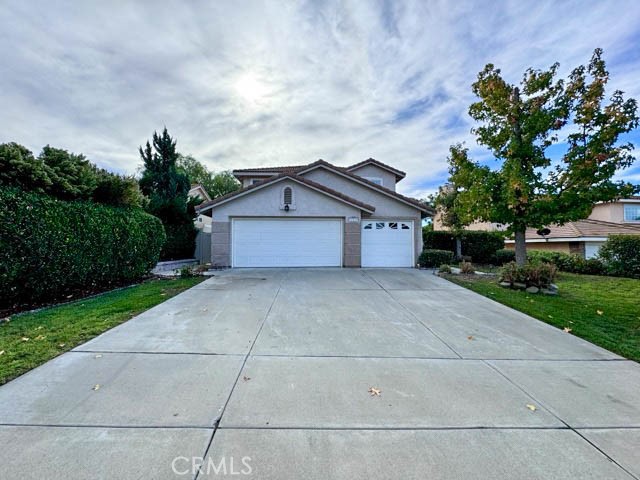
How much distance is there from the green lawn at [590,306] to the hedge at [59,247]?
1053 cm

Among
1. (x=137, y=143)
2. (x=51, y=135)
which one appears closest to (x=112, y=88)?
(x=51, y=135)

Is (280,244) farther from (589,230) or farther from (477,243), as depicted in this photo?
(589,230)

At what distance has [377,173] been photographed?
18.9 metres

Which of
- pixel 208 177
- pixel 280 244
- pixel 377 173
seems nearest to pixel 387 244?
pixel 280 244

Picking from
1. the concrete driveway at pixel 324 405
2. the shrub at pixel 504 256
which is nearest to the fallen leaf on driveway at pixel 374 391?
the concrete driveway at pixel 324 405

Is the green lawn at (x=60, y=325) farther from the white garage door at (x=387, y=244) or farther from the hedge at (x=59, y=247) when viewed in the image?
the white garage door at (x=387, y=244)

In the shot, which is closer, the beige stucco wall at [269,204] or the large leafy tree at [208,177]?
the beige stucco wall at [269,204]

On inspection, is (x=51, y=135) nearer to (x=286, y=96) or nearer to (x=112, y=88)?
(x=112, y=88)

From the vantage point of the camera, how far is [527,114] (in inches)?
415

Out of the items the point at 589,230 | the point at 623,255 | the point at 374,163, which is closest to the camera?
the point at 623,255

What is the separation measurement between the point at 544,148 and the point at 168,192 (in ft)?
57.8

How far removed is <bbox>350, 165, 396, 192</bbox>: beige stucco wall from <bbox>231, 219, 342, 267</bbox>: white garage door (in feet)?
23.3

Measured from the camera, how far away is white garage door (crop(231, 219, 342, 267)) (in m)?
13.0

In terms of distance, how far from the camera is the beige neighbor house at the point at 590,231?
17688 millimetres
